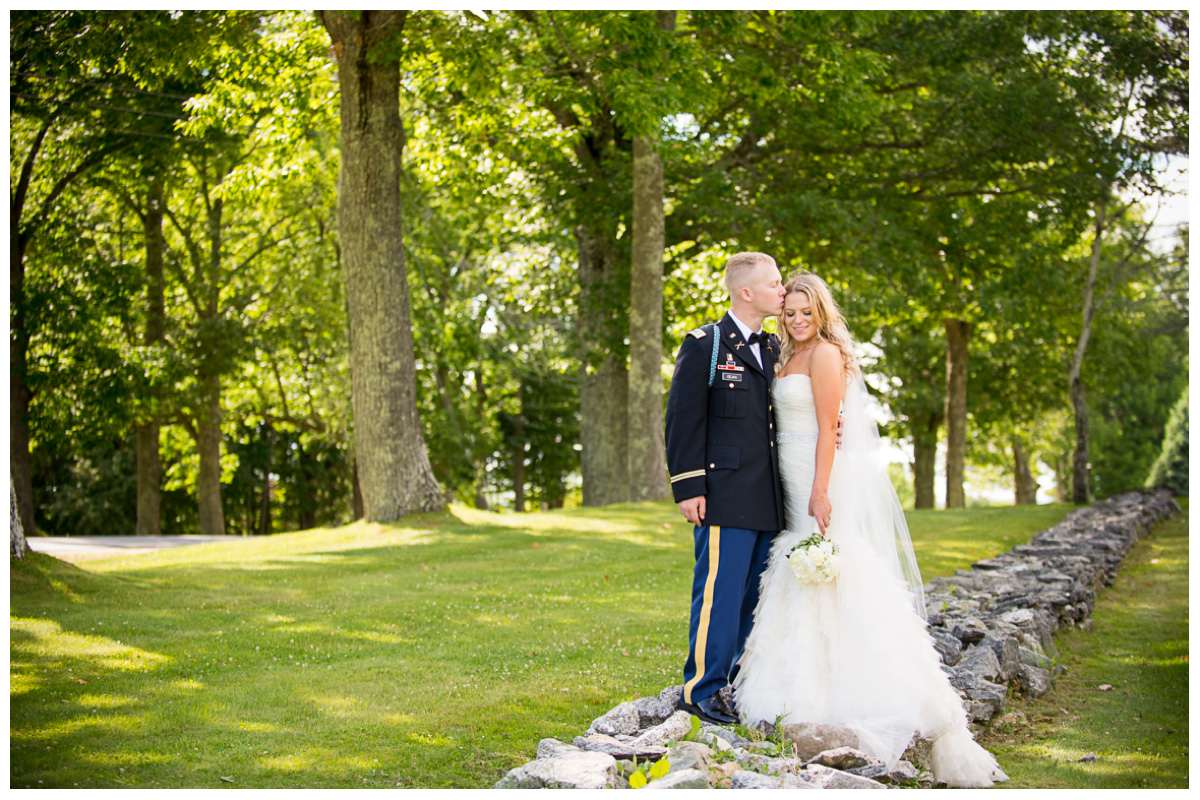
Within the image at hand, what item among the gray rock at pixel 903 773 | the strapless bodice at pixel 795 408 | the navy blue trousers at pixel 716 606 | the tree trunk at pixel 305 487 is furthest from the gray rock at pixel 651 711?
→ the tree trunk at pixel 305 487

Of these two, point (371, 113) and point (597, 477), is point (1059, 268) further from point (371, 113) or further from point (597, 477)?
point (371, 113)

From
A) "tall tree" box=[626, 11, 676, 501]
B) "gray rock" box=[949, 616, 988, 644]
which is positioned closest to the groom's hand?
"gray rock" box=[949, 616, 988, 644]

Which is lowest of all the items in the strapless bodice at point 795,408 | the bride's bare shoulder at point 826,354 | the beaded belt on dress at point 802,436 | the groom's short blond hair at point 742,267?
the beaded belt on dress at point 802,436

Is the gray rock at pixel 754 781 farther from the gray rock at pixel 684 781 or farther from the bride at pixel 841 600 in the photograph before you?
the bride at pixel 841 600

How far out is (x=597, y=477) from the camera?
63.1 feet

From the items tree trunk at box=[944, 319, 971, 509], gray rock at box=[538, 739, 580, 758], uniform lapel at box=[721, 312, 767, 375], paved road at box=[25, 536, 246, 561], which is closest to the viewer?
gray rock at box=[538, 739, 580, 758]

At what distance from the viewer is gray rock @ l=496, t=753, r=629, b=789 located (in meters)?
3.71

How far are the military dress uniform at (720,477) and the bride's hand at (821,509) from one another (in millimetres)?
200

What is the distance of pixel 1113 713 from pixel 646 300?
11048 millimetres

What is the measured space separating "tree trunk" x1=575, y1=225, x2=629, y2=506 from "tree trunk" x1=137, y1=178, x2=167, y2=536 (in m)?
9.16

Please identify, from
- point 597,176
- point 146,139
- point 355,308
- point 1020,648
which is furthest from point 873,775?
point 146,139

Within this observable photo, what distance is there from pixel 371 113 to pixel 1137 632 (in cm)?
1136

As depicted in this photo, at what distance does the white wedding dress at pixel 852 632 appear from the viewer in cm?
452

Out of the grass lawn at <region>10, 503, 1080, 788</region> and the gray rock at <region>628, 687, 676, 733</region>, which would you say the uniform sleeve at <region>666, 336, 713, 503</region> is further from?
the grass lawn at <region>10, 503, 1080, 788</region>
